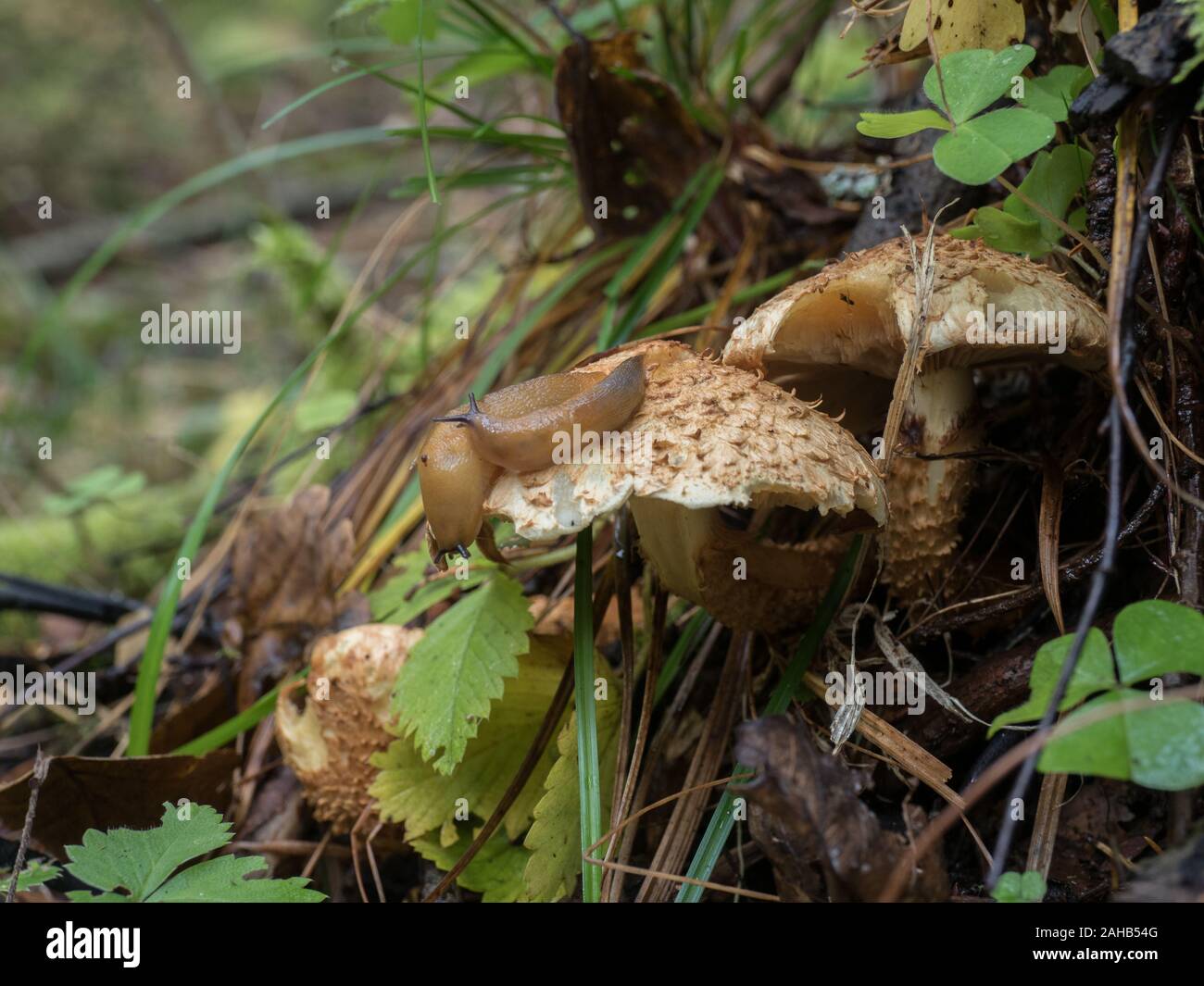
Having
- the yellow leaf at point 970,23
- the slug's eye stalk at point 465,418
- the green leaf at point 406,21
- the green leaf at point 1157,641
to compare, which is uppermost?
the green leaf at point 406,21

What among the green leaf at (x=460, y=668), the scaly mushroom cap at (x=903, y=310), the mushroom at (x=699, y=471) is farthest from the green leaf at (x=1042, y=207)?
the green leaf at (x=460, y=668)

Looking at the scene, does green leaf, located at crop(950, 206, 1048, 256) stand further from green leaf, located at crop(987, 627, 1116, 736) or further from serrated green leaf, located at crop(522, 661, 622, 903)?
serrated green leaf, located at crop(522, 661, 622, 903)

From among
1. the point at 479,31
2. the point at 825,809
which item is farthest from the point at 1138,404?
the point at 479,31

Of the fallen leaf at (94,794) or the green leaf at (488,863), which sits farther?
the fallen leaf at (94,794)

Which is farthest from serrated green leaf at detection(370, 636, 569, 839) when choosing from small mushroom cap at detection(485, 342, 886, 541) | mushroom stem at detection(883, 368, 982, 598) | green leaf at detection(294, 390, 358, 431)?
green leaf at detection(294, 390, 358, 431)

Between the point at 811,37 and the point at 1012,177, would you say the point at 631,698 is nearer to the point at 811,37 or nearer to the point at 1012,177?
the point at 1012,177

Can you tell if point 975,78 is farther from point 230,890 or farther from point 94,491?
point 94,491

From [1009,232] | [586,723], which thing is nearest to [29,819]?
[586,723]

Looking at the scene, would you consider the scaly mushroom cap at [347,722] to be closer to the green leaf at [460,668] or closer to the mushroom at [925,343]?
the green leaf at [460,668]

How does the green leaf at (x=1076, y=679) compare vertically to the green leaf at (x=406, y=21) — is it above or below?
below
